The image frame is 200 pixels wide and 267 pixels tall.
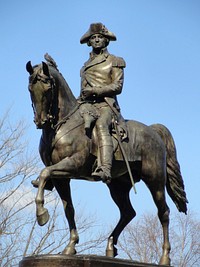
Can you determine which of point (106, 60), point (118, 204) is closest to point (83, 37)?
point (106, 60)

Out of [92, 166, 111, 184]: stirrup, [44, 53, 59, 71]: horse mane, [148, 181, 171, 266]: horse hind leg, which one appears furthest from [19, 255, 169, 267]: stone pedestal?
[44, 53, 59, 71]: horse mane

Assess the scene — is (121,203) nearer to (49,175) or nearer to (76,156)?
(76,156)

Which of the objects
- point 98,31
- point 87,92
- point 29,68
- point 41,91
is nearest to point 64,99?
point 87,92

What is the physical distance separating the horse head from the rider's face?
158cm

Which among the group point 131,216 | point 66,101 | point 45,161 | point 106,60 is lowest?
point 131,216

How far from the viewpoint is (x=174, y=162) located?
10.5 metres

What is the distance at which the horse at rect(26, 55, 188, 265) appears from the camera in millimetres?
8531

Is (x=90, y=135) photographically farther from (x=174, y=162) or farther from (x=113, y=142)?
(x=174, y=162)

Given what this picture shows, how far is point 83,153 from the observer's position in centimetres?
881

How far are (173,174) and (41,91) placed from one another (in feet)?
10.7

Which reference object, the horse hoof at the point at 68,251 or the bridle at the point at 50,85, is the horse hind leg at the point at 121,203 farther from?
the bridle at the point at 50,85

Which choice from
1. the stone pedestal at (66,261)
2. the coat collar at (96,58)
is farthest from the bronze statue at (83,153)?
the stone pedestal at (66,261)

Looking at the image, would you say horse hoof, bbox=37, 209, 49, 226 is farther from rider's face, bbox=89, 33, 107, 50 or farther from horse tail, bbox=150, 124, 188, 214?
rider's face, bbox=89, 33, 107, 50

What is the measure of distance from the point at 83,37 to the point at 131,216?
10.7 ft
